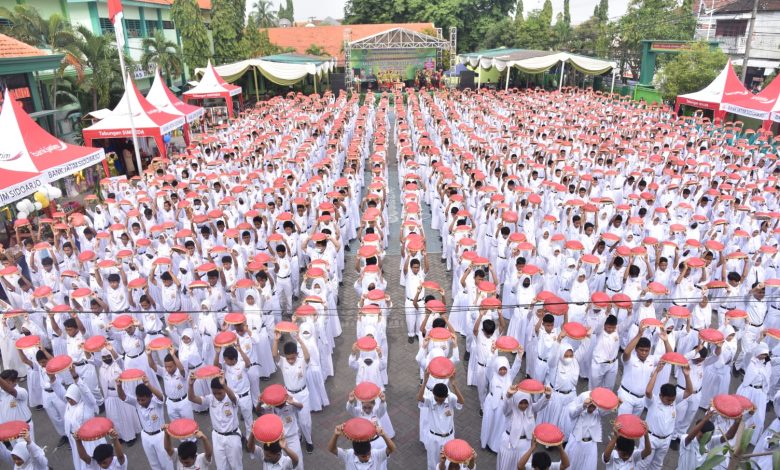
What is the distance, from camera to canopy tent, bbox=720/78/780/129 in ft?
45.4

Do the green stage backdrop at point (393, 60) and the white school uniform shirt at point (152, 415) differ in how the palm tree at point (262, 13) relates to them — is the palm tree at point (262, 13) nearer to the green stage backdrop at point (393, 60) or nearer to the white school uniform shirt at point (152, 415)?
the green stage backdrop at point (393, 60)

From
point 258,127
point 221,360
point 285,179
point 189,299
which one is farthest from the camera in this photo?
point 258,127

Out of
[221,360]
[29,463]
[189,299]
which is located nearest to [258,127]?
[189,299]

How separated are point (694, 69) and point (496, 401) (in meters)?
19.4

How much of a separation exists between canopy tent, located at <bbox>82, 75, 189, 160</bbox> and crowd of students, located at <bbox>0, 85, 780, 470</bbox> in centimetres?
171

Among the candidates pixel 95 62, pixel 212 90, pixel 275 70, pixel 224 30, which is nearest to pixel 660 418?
pixel 95 62

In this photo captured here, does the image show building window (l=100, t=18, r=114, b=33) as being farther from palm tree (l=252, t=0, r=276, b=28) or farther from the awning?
palm tree (l=252, t=0, r=276, b=28)

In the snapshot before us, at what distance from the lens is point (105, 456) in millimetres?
Answer: 4090

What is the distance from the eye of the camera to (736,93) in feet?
52.5

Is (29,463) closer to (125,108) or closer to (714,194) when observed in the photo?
(714,194)

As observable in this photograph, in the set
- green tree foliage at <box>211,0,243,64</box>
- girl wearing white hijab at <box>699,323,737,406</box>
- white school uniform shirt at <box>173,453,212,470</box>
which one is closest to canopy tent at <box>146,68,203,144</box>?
white school uniform shirt at <box>173,453,212,470</box>

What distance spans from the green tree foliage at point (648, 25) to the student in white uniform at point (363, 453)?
1201 inches

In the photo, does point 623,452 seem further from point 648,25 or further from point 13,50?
point 648,25

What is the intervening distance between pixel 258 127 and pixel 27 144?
28.9 feet
